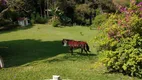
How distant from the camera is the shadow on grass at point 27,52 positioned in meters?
14.0

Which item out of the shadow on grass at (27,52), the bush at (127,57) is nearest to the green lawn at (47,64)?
the shadow on grass at (27,52)

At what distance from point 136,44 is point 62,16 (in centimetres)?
2339

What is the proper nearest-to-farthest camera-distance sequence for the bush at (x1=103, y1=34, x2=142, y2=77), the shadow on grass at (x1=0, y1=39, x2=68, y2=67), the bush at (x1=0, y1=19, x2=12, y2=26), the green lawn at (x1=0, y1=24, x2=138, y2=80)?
1. the bush at (x1=103, y1=34, x2=142, y2=77)
2. the green lawn at (x1=0, y1=24, x2=138, y2=80)
3. the shadow on grass at (x1=0, y1=39, x2=68, y2=67)
4. the bush at (x1=0, y1=19, x2=12, y2=26)

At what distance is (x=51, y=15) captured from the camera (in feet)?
111

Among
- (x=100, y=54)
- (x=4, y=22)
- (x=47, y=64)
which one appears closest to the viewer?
(x=100, y=54)

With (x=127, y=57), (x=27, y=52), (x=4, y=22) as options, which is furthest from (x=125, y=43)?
(x=4, y=22)

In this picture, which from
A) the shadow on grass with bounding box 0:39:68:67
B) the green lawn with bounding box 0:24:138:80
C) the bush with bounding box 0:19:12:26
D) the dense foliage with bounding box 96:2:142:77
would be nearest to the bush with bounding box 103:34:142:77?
the dense foliage with bounding box 96:2:142:77

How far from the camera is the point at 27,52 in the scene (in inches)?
640

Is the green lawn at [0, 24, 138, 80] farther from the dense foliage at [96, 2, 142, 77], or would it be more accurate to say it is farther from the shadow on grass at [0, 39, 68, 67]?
the dense foliage at [96, 2, 142, 77]

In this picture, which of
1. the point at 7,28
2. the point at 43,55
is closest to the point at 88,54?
the point at 43,55

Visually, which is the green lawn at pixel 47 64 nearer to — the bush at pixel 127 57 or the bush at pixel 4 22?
the bush at pixel 127 57

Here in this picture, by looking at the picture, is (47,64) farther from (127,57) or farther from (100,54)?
(127,57)

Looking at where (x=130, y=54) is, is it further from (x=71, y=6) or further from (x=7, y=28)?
(x=71, y=6)

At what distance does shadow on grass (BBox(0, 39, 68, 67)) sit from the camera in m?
14.0
